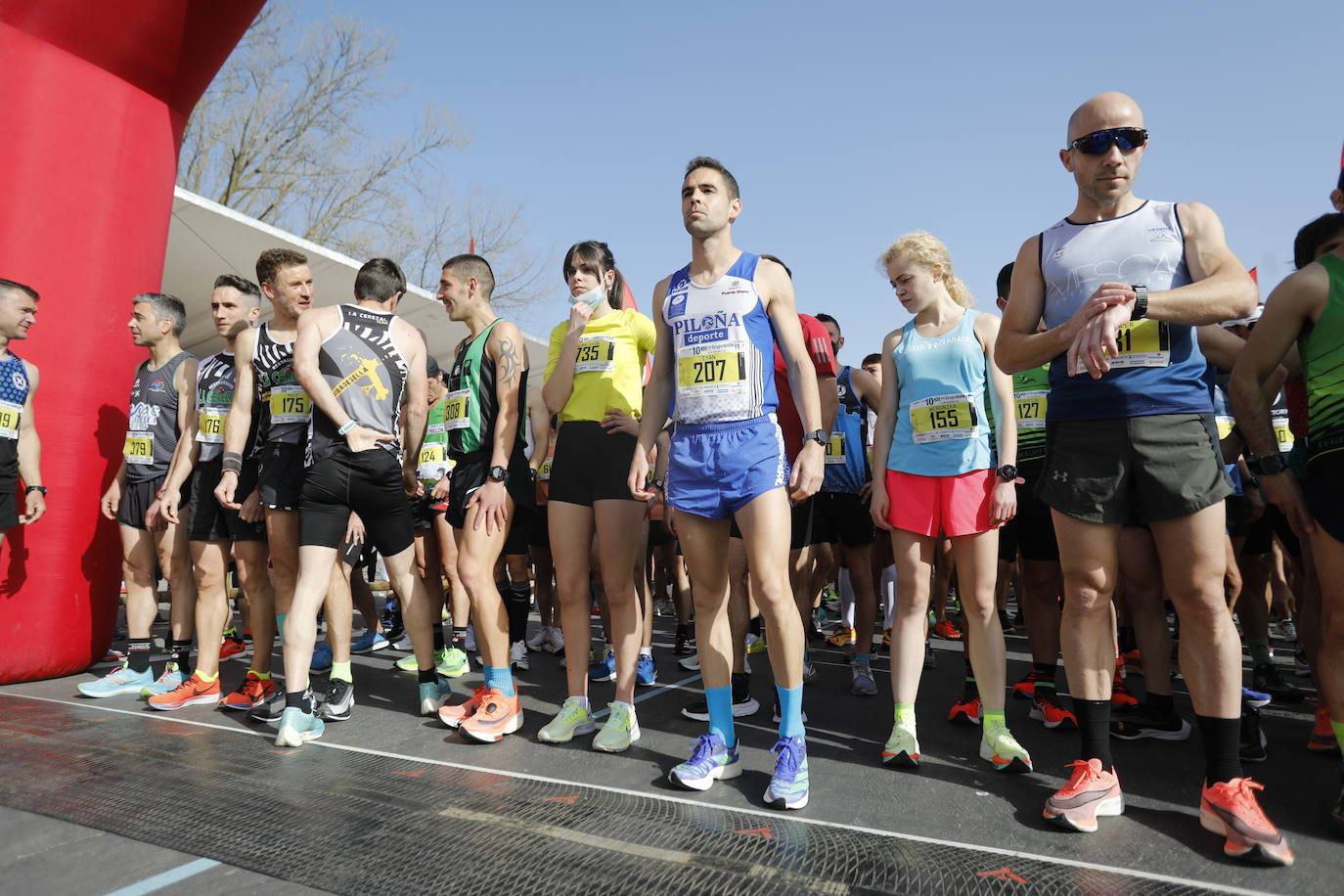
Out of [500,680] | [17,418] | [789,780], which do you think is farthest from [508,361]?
[17,418]

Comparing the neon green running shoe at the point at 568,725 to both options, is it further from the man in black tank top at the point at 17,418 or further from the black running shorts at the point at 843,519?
the man in black tank top at the point at 17,418

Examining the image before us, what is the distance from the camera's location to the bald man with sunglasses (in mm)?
2320

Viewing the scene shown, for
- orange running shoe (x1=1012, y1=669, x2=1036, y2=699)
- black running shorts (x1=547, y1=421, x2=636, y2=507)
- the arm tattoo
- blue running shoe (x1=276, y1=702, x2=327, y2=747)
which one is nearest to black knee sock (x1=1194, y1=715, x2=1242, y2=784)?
orange running shoe (x1=1012, y1=669, x2=1036, y2=699)

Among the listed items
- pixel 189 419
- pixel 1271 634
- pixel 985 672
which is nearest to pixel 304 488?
pixel 189 419

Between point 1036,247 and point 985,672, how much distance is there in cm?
156

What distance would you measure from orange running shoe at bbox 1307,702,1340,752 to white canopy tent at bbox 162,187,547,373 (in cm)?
938

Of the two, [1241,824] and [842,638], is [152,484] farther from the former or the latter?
[1241,824]

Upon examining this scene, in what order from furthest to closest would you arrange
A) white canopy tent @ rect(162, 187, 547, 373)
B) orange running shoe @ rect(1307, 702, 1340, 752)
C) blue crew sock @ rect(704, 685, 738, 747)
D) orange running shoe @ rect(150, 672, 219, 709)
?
white canopy tent @ rect(162, 187, 547, 373) → orange running shoe @ rect(150, 672, 219, 709) → orange running shoe @ rect(1307, 702, 1340, 752) → blue crew sock @ rect(704, 685, 738, 747)

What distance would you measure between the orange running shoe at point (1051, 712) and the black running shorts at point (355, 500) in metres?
2.99

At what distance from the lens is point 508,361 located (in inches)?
154

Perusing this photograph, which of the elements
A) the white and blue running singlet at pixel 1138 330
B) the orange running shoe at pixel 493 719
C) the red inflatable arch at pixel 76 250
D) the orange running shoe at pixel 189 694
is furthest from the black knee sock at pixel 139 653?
the white and blue running singlet at pixel 1138 330

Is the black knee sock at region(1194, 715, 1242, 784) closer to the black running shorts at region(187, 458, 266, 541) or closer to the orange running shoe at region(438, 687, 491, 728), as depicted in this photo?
the orange running shoe at region(438, 687, 491, 728)

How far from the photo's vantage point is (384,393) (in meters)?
3.94

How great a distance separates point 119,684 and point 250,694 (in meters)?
1.01
